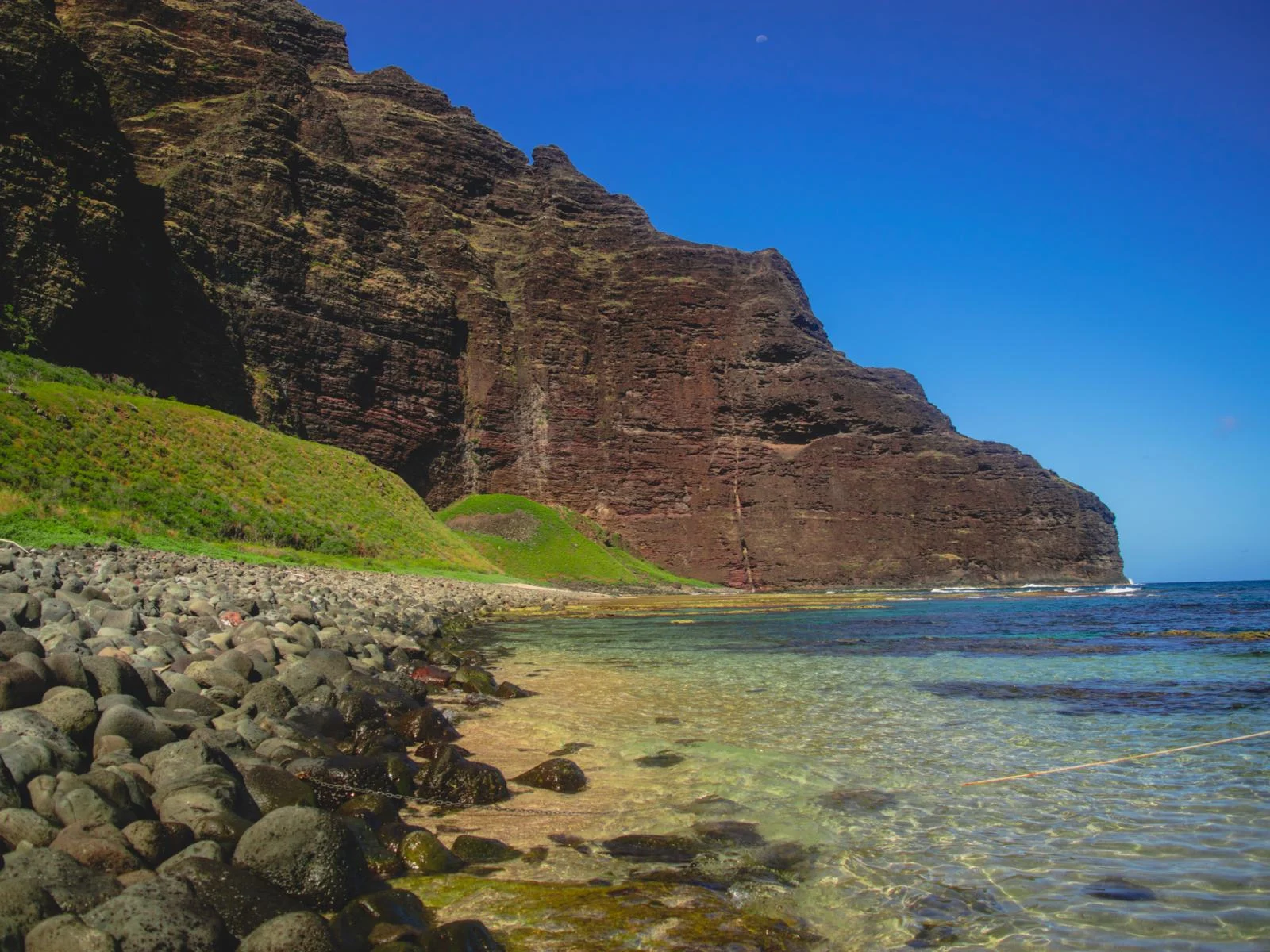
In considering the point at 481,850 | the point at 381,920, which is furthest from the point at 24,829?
the point at 481,850

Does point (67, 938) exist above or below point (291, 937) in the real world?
above

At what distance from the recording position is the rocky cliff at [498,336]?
6397 centimetres

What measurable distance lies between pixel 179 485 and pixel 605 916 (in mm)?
32736

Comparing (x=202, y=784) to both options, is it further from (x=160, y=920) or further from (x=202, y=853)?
(x=160, y=920)

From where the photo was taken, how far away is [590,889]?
5.57 m

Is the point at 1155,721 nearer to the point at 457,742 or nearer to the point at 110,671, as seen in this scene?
the point at 457,742

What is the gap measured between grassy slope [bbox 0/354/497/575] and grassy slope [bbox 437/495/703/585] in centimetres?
1317

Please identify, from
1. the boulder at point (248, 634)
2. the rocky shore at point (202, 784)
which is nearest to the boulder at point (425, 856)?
the rocky shore at point (202, 784)

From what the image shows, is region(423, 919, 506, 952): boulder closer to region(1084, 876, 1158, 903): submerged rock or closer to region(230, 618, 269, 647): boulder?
region(1084, 876, 1158, 903): submerged rock

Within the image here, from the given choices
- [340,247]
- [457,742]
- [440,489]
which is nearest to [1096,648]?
[457,742]

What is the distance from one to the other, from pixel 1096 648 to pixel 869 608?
22241mm

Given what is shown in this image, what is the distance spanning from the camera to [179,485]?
32344 mm

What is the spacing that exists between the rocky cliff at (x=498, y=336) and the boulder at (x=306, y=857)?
53198 millimetres

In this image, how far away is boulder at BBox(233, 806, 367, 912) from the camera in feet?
16.1
